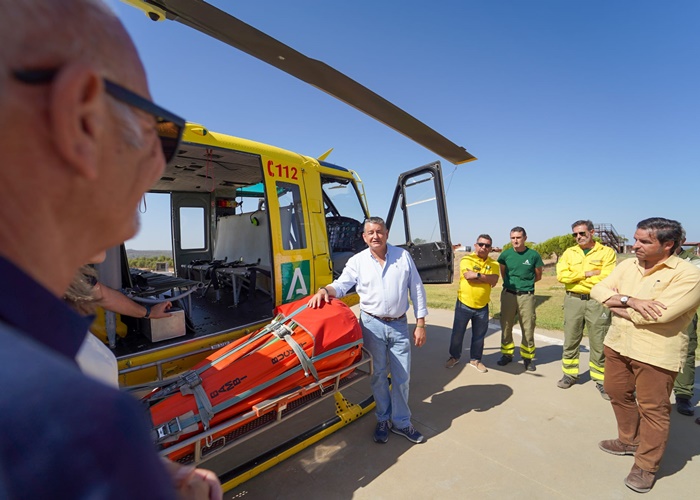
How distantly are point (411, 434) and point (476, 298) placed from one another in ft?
7.70

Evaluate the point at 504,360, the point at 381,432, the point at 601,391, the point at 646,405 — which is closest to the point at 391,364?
the point at 381,432

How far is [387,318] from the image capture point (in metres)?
3.23

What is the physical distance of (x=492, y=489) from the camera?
8.21ft

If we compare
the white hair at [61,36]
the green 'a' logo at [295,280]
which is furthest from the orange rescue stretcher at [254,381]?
the white hair at [61,36]

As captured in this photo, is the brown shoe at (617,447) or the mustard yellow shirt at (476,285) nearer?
the brown shoe at (617,447)

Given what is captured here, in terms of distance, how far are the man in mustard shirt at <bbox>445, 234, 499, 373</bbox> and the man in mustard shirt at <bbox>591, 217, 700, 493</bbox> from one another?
6.12 feet

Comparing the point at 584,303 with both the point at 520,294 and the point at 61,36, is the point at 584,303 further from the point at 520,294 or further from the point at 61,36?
the point at 61,36

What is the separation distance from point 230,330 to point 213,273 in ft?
7.65

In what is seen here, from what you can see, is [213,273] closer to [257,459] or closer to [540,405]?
[257,459]

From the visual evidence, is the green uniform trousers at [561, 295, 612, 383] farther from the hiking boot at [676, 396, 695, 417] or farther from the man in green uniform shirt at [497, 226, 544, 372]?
the hiking boot at [676, 396, 695, 417]

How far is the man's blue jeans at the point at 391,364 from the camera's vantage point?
10.5ft

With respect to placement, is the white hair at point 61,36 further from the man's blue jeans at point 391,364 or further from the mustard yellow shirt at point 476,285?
the mustard yellow shirt at point 476,285

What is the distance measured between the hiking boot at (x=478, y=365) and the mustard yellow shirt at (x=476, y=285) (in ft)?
2.66

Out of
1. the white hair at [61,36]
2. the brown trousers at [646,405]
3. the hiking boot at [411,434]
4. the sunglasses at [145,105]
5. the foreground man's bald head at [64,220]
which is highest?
the white hair at [61,36]
